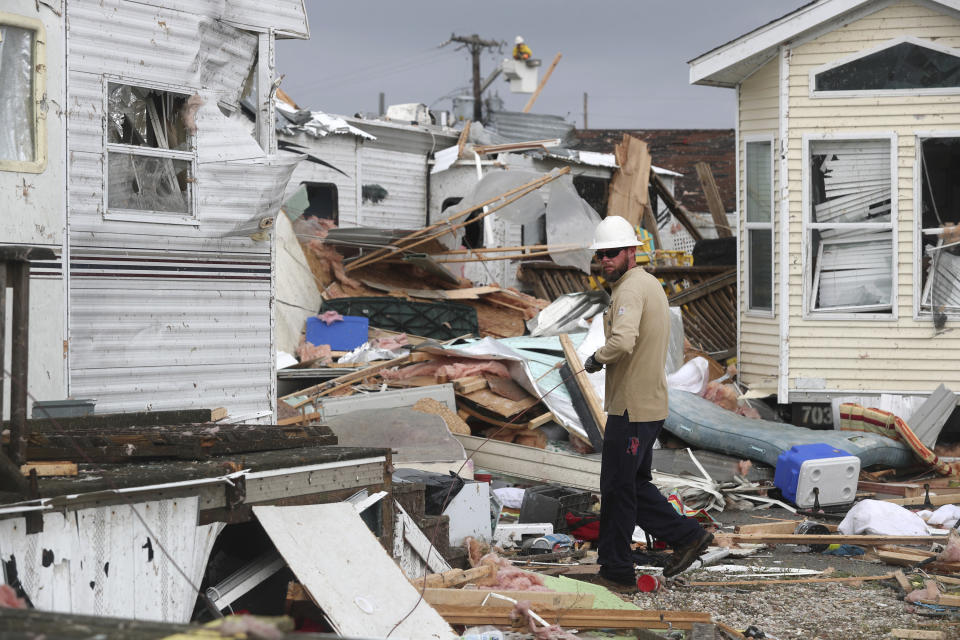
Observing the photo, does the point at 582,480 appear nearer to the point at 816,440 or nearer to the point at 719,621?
the point at 816,440

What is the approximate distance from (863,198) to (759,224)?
1194 millimetres

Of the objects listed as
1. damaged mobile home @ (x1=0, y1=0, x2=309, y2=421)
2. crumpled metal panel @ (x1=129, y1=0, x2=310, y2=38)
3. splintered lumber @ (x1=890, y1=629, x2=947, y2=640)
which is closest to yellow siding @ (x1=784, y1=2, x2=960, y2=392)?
crumpled metal panel @ (x1=129, y1=0, x2=310, y2=38)

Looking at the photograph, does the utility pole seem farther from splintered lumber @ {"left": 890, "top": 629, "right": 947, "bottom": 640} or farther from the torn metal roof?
splintered lumber @ {"left": 890, "top": 629, "right": 947, "bottom": 640}

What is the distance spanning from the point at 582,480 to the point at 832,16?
6.01 metres

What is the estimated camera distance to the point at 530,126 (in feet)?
92.5

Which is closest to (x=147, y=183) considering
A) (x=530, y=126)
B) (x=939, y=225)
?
(x=939, y=225)

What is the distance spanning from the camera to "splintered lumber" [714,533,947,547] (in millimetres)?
7750

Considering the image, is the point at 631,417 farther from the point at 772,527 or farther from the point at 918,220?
the point at 918,220

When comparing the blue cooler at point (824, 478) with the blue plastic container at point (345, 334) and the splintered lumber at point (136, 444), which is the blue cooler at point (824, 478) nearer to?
the splintered lumber at point (136, 444)

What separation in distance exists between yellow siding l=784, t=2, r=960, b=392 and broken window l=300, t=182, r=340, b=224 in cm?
830

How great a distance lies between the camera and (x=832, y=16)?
1188 cm

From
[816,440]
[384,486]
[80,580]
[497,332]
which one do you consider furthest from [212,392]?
[497,332]

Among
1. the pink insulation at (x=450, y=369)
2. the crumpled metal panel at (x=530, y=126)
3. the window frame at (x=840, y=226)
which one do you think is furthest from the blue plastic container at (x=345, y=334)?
the crumpled metal panel at (x=530, y=126)

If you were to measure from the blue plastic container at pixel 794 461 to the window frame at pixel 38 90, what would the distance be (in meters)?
6.25
